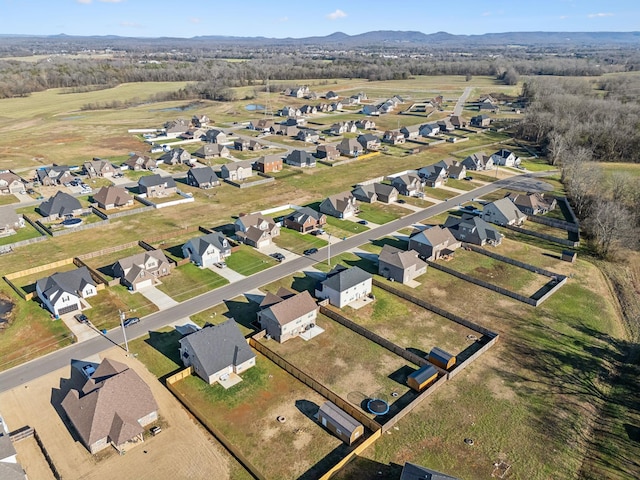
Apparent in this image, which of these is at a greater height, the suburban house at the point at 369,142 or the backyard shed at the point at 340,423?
the suburban house at the point at 369,142

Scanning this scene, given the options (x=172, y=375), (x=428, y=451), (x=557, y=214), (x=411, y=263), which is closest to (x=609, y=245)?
(x=557, y=214)

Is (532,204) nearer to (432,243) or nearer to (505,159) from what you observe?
(432,243)

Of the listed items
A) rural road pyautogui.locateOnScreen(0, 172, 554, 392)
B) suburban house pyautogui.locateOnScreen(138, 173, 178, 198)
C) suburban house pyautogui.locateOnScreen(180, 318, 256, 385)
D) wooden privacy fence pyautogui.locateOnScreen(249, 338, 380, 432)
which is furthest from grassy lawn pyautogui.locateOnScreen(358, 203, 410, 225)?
suburban house pyautogui.locateOnScreen(180, 318, 256, 385)

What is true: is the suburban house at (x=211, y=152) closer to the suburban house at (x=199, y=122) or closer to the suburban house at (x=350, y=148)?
the suburban house at (x=350, y=148)

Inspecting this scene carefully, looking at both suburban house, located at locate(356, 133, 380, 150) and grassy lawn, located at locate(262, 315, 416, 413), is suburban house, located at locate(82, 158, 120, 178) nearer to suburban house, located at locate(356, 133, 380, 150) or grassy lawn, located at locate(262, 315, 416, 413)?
suburban house, located at locate(356, 133, 380, 150)

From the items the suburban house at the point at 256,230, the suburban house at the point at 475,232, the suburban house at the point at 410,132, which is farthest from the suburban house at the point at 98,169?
the suburban house at the point at 410,132

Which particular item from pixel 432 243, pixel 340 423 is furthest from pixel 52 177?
pixel 340 423

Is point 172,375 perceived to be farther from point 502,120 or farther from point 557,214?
point 502,120
